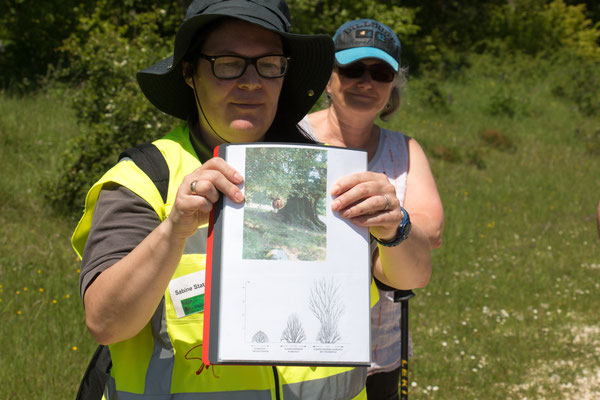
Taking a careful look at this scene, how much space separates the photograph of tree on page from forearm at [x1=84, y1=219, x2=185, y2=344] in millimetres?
164

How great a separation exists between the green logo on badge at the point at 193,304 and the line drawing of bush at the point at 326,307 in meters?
0.30

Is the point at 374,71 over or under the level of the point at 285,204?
over

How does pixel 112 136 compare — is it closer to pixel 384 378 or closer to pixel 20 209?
pixel 20 209

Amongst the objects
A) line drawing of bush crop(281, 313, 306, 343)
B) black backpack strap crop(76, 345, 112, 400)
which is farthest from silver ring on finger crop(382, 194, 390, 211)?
black backpack strap crop(76, 345, 112, 400)

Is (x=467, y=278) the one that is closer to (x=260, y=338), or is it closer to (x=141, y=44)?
(x=141, y=44)

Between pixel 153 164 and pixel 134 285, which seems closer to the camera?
pixel 134 285

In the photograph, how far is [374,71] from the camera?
103 inches

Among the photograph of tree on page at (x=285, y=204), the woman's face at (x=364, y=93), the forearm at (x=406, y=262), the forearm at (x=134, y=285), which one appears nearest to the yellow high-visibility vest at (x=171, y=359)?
the forearm at (x=134, y=285)

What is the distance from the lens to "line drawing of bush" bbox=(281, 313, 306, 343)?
48.9 inches

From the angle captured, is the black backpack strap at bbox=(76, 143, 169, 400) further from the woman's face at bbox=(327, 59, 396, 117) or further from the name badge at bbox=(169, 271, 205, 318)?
the woman's face at bbox=(327, 59, 396, 117)

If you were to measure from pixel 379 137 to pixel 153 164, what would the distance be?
1.36 m

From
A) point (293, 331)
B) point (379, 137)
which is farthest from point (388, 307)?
point (293, 331)

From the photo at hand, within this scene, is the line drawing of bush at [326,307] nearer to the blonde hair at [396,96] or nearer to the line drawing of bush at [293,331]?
the line drawing of bush at [293,331]

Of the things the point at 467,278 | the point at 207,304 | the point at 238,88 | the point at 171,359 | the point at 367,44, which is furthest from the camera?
the point at 467,278
